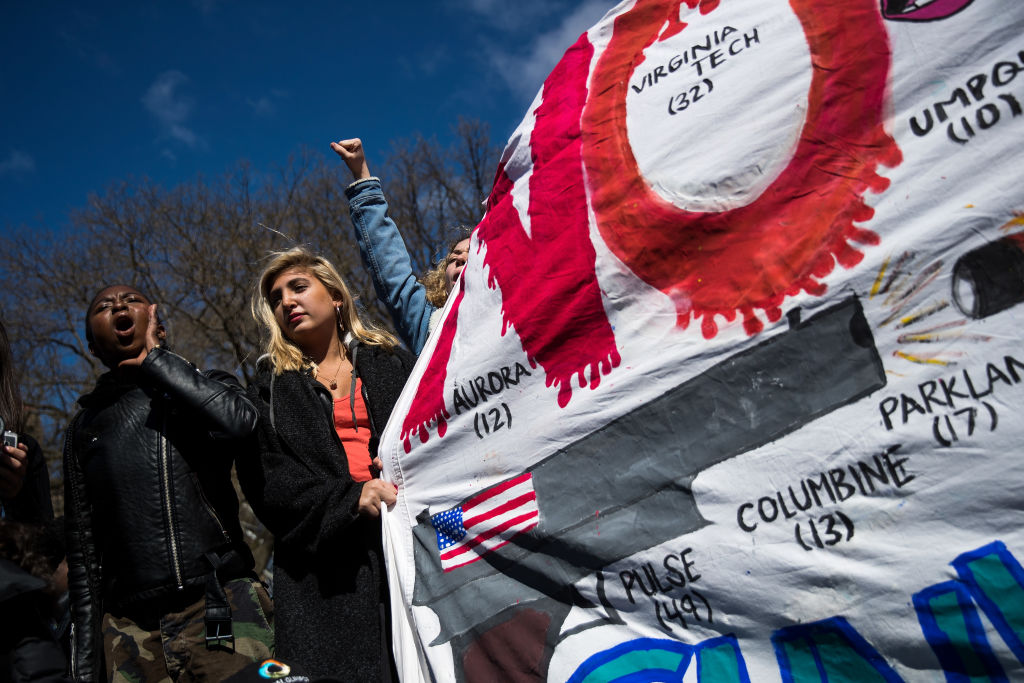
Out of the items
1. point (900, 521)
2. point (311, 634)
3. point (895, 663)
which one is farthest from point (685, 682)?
point (311, 634)

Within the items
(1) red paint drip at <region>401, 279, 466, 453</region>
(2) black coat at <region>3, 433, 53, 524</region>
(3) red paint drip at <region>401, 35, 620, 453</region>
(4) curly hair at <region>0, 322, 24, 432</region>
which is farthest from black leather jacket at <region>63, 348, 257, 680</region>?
(3) red paint drip at <region>401, 35, 620, 453</region>

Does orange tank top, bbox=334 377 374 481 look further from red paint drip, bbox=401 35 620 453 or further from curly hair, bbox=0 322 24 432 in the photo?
curly hair, bbox=0 322 24 432

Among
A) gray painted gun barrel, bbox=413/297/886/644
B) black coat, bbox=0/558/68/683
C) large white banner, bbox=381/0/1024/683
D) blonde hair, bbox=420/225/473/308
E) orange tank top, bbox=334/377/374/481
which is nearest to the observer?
large white banner, bbox=381/0/1024/683

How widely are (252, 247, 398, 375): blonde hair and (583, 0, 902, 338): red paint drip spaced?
1047 millimetres

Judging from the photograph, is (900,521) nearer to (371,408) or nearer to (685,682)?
(685,682)

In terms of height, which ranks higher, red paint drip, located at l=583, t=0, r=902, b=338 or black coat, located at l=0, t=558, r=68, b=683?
red paint drip, located at l=583, t=0, r=902, b=338

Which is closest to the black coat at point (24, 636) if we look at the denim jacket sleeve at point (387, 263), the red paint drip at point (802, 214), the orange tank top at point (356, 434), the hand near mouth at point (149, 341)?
the hand near mouth at point (149, 341)

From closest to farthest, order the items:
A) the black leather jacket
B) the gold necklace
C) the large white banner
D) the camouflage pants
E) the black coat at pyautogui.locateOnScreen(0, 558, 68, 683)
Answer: the large white banner
the black coat at pyautogui.locateOnScreen(0, 558, 68, 683)
the camouflage pants
the black leather jacket
the gold necklace

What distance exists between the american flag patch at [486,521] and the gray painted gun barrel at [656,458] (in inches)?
0.9

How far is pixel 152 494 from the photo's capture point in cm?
199

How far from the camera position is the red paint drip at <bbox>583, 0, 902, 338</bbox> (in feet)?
4.31

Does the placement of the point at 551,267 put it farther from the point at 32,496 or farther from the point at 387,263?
the point at 32,496

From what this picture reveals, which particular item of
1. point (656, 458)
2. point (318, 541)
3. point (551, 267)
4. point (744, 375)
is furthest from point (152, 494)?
point (744, 375)

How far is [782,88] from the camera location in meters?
1.44
